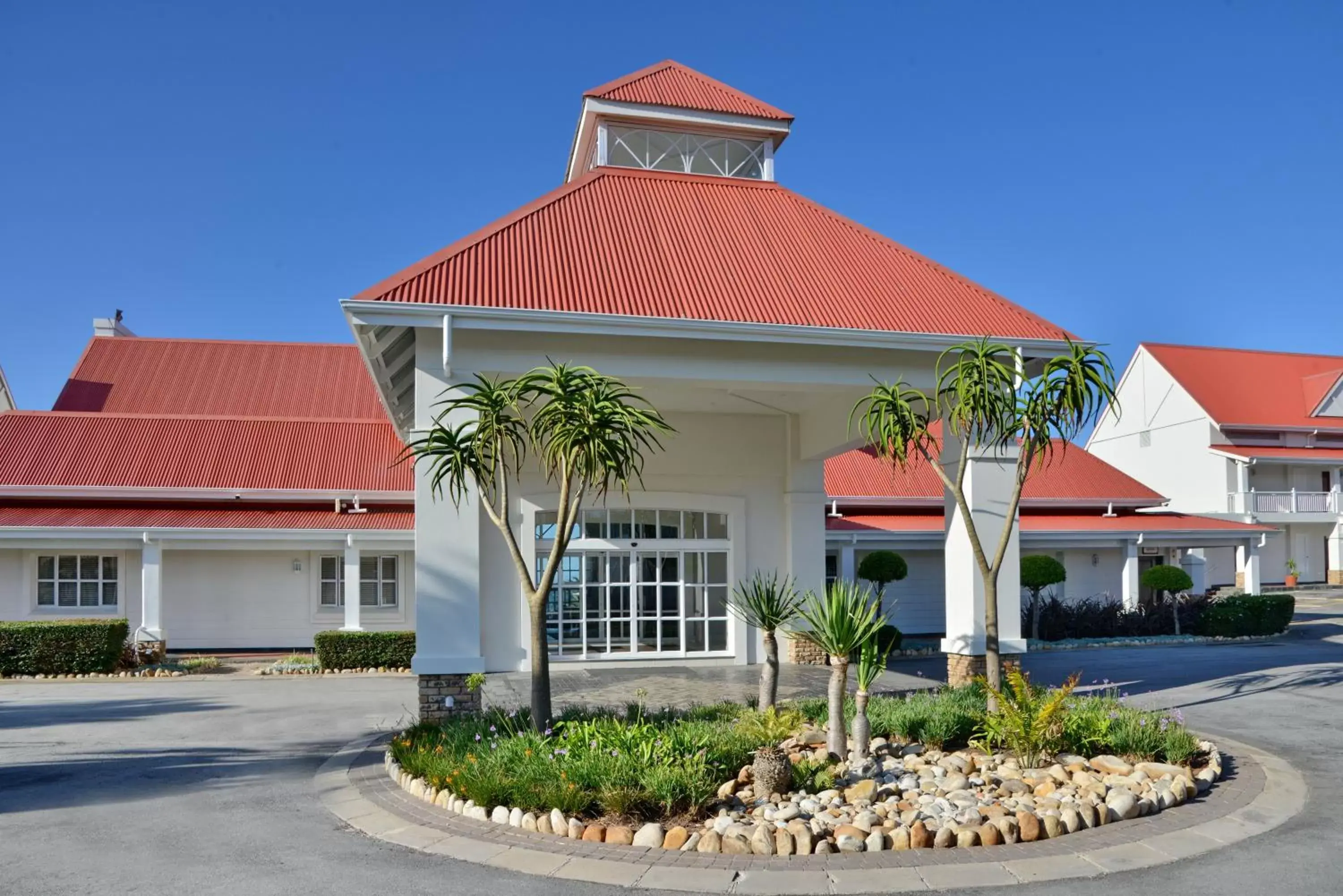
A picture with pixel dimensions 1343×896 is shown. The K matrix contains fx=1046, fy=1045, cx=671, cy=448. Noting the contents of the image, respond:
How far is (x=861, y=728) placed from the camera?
912 centimetres

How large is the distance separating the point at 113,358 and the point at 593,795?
1039 inches

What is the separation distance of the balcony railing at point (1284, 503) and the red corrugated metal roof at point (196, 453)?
104 feet

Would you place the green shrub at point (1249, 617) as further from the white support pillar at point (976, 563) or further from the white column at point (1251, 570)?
the white support pillar at point (976, 563)

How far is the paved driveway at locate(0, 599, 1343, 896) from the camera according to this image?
6.69 m

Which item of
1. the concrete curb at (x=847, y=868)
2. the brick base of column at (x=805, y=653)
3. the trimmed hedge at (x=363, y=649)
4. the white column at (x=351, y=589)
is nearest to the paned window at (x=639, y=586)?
the brick base of column at (x=805, y=653)

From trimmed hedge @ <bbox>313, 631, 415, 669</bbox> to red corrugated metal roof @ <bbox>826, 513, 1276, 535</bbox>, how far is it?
986 cm

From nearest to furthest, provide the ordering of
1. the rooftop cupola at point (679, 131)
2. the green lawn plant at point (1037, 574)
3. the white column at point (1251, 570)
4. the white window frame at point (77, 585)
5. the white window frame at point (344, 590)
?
the rooftop cupola at point (679, 131), the white window frame at point (77, 585), the green lawn plant at point (1037, 574), the white window frame at point (344, 590), the white column at point (1251, 570)

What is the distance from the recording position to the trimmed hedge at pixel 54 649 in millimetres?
18766

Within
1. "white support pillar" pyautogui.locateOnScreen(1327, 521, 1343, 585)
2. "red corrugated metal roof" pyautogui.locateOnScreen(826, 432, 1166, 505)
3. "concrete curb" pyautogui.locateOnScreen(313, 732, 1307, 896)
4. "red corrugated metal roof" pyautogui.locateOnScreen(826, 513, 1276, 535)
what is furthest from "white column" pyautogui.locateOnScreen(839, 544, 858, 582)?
"white support pillar" pyautogui.locateOnScreen(1327, 521, 1343, 585)

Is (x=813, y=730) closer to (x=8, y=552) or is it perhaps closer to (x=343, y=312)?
(x=343, y=312)

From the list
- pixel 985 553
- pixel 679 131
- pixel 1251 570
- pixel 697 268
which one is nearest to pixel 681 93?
pixel 679 131

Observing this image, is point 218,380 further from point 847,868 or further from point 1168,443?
point 1168,443

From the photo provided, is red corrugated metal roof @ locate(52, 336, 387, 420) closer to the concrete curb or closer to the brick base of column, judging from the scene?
the brick base of column

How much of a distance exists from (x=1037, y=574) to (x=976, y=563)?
422 inches
